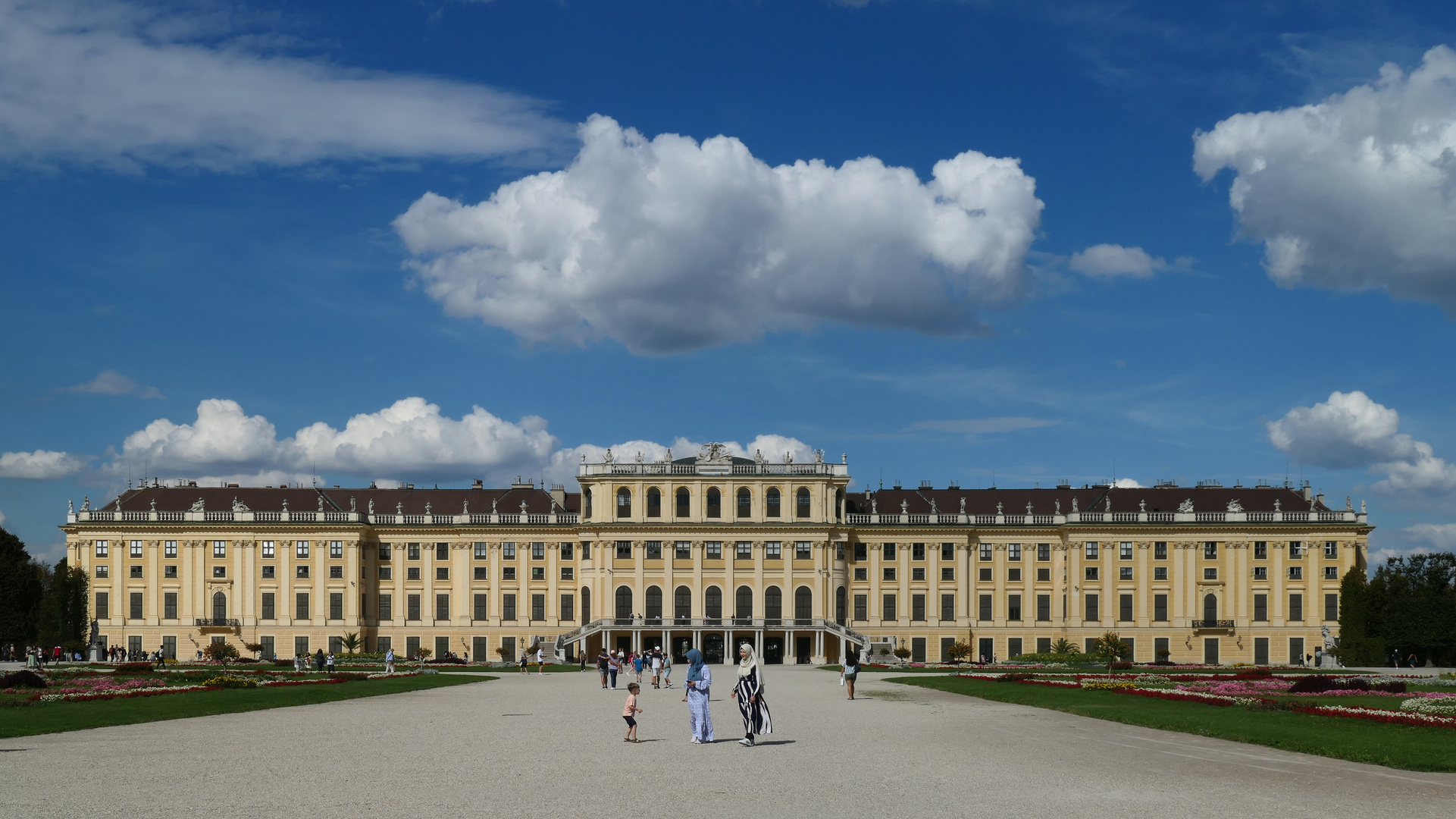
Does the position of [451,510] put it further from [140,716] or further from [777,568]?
[140,716]

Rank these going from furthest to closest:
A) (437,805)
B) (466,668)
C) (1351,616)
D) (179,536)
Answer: (179,536) < (1351,616) < (466,668) < (437,805)

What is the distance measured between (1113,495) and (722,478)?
3099 cm

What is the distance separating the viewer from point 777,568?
334ft

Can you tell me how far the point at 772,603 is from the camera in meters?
102

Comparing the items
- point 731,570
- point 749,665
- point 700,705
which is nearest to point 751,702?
point 749,665

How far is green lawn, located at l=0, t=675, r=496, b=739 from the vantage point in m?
32.0

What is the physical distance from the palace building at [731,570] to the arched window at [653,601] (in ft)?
0.56

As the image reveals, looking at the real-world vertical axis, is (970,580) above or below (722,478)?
below

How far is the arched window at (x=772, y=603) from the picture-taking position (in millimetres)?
101438

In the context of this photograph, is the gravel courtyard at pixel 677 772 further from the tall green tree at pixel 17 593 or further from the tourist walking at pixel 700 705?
the tall green tree at pixel 17 593

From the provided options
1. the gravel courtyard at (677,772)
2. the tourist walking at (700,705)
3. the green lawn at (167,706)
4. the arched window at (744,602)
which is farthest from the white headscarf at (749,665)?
the arched window at (744,602)

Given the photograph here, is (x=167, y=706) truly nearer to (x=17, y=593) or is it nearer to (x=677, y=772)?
(x=677, y=772)

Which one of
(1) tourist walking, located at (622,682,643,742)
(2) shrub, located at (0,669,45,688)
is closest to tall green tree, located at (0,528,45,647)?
(2) shrub, located at (0,669,45,688)

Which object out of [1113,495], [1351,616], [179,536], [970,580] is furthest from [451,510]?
[1351,616]
